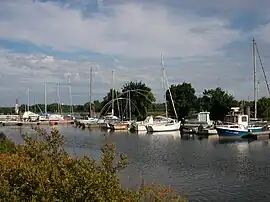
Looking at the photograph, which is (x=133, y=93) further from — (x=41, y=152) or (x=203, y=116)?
(x=41, y=152)

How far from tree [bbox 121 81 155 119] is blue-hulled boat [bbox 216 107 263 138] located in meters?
51.3

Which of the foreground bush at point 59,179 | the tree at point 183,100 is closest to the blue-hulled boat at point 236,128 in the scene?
the tree at point 183,100

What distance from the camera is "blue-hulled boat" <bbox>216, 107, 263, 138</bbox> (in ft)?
246

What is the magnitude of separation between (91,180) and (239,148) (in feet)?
175

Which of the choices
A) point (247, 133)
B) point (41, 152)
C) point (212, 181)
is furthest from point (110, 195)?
point (247, 133)

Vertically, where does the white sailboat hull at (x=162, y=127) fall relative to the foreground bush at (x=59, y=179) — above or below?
→ below

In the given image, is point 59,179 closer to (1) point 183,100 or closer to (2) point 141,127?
(2) point 141,127

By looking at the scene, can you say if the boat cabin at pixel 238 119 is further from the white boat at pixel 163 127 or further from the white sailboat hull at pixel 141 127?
the white sailboat hull at pixel 141 127

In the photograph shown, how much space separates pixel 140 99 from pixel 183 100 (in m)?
17.6

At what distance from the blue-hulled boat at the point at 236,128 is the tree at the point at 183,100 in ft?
127

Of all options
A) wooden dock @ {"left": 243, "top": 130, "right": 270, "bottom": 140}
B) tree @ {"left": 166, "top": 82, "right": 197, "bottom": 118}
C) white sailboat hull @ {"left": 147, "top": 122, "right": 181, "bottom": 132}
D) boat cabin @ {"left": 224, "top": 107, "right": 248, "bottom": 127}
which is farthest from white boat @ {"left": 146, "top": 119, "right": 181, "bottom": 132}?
tree @ {"left": 166, "top": 82, "right": 197, "bottom": 118}

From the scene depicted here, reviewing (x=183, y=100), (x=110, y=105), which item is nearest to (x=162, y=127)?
(x=183, y=100)

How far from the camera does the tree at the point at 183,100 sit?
11831 centimetres

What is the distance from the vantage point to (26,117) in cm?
14688
